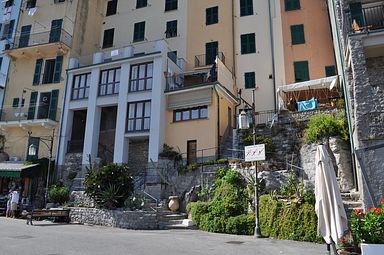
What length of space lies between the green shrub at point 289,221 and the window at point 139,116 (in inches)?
487

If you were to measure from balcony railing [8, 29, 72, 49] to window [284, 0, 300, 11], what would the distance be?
1790 centimetres

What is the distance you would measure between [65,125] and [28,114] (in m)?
3.76

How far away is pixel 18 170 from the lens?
2227 centimetres

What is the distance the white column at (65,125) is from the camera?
2467 centimetres

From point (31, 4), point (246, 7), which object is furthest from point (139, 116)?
point (31, 4)

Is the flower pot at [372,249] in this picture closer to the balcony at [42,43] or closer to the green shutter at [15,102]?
the balcony at [42,43]

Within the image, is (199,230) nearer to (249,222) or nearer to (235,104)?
(249,222)

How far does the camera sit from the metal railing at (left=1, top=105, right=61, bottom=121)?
85.2ft

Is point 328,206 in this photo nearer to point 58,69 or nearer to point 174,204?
point 174,204

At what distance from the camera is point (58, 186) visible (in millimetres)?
22938

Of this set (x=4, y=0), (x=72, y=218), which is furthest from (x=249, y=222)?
(x=4, y=0)

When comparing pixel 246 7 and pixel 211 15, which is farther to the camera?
pixel 211 15

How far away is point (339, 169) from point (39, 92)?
23.6 m

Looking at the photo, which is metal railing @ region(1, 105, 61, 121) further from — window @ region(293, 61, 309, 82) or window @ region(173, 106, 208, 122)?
window @ region(293, 61, 309, 82)
